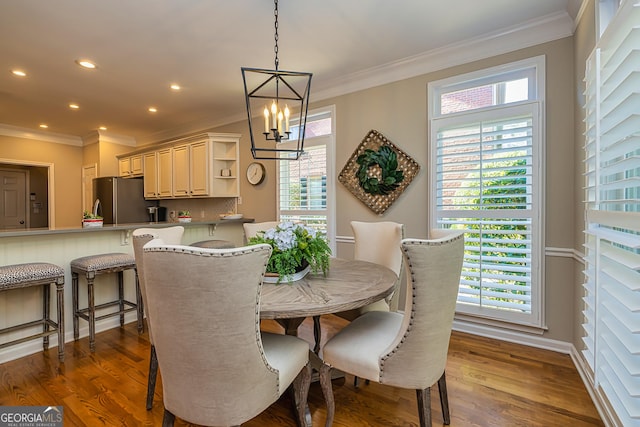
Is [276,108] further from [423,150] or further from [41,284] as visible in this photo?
Answer: [41,284]

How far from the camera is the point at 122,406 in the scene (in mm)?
1854

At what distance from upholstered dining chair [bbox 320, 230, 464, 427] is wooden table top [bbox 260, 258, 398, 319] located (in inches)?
9.2

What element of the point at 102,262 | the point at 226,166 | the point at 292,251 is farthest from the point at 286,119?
the point at 226,166

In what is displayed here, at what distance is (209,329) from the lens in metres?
1.12

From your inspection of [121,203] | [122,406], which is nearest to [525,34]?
[122,406]

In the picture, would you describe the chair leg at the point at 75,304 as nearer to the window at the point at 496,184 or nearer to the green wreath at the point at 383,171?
the green wreath at the point at 383,171

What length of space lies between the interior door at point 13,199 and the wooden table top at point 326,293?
756 cm

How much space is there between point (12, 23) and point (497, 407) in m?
4.33

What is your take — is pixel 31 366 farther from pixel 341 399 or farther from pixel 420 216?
pixel 420 216

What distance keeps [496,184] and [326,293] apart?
196cm

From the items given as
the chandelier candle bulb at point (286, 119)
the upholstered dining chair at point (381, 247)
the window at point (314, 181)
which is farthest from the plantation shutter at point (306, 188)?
the chandelier candle bulb at point (286, 119)

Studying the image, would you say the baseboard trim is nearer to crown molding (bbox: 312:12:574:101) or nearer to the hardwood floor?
the hardwood floor

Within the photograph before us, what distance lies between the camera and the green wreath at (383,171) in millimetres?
3201

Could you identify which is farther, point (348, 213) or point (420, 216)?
point (348, 213)
